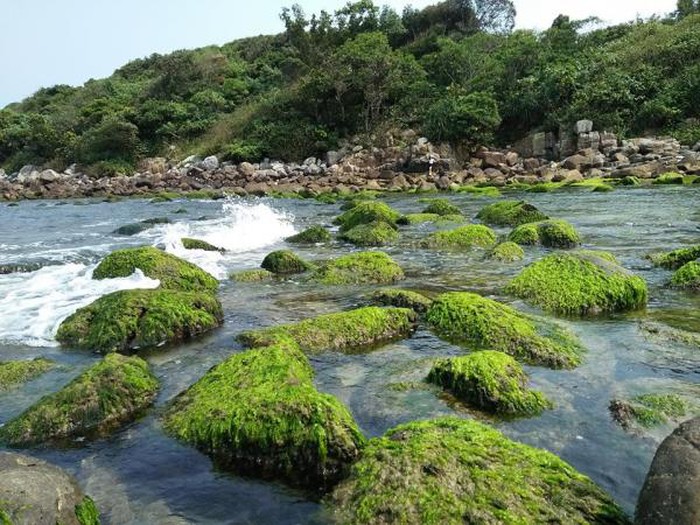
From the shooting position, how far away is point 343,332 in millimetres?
6285

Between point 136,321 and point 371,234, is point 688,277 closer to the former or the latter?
point 371,234

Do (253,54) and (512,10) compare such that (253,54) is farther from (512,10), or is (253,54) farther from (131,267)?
(131,267)

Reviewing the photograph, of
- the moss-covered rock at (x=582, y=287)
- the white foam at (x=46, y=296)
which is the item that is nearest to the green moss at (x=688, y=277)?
the moss-covered rock at (x=582, y=287)

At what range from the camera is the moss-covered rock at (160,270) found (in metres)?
8.84

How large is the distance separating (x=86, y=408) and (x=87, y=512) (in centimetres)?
146

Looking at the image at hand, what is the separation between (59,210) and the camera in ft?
91.5

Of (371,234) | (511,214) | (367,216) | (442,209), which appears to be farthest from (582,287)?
(442,209)

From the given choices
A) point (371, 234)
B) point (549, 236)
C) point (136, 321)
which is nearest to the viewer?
point (136, 321)

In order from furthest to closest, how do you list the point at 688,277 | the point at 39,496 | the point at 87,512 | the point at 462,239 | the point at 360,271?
1. the point at 462,239
2. the point at 360,271
3. the point at 688,277
4. the point at 87,512
5. the point at 39,496

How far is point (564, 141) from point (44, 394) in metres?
35.1

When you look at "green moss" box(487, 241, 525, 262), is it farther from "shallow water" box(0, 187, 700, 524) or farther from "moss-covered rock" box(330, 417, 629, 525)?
"moss-covered rock" box(330, 417, 629, 525)

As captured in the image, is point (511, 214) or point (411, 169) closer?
point (511, 214)

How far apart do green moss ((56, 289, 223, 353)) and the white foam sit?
375mm

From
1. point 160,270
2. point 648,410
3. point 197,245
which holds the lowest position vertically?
point 648,410
